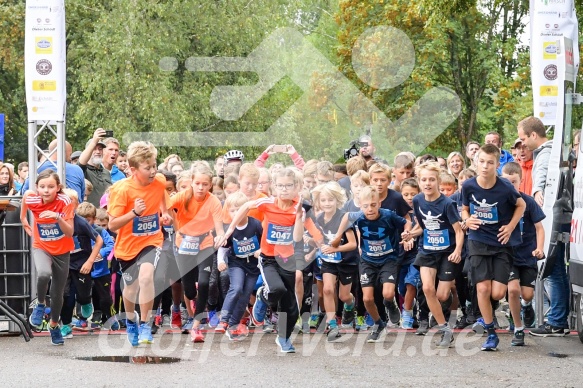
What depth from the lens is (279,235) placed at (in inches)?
443

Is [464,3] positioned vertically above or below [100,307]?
above

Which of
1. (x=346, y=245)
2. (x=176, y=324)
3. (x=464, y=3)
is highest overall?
(x=464, y=3)

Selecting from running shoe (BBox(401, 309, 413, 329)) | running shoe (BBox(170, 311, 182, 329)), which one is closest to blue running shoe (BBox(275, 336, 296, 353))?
running shoe (BBox(401, 309, 413, 329))

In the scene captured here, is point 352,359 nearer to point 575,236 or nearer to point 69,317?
point 575,236

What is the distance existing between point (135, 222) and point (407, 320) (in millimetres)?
3254

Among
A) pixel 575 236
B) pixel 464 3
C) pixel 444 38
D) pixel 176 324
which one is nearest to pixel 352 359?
pixel 575 236

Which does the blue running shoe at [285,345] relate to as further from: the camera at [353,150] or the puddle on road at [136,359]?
the camera at [353,150]

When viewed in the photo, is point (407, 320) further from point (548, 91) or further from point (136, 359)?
point (548, 91)

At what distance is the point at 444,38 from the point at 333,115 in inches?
625

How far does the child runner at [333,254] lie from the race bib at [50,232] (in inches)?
98.8

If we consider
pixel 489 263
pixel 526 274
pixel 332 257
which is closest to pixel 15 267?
pixel 332 257

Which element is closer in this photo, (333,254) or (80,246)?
(333,254)

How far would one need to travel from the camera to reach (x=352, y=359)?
33.8 feet

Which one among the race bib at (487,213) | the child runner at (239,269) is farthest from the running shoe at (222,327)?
the race bib at (487,213)
